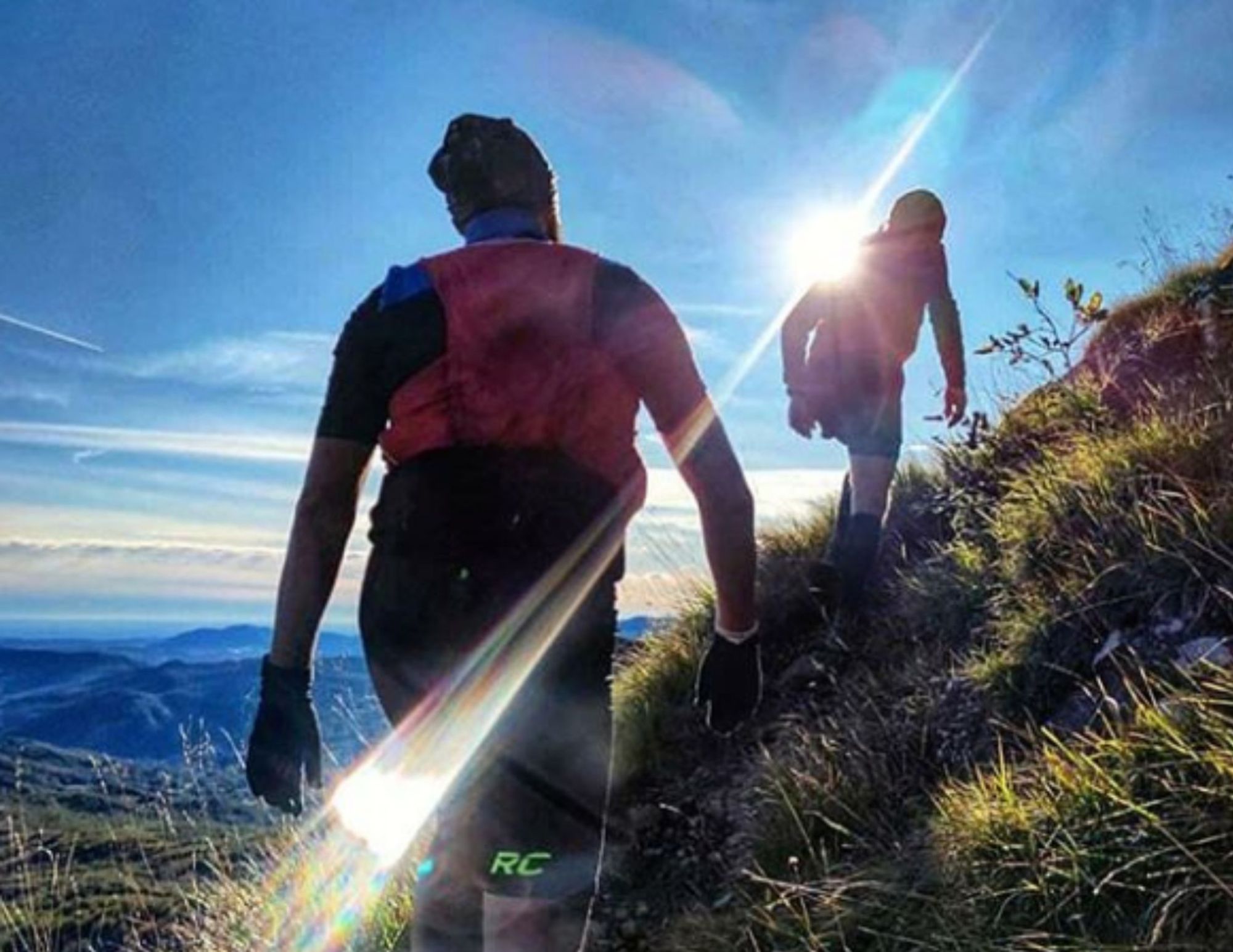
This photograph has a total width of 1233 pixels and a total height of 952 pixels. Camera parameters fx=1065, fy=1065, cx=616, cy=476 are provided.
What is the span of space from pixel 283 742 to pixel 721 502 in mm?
1085

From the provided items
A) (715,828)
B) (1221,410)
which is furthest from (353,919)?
(1221,410)

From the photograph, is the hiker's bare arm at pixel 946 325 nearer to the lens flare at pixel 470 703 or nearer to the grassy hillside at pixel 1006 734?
the grassy hillside at pixel 1006 734

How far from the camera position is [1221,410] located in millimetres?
4578

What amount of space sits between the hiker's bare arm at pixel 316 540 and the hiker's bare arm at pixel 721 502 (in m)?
0.72

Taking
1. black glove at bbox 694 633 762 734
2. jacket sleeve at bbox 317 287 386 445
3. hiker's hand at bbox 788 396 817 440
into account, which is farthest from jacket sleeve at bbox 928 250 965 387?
jacket sleeve at bbox 317 287 386 445

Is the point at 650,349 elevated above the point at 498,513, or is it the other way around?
the point at 650,349

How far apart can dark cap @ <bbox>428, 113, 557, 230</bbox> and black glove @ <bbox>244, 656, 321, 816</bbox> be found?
112 centimetres

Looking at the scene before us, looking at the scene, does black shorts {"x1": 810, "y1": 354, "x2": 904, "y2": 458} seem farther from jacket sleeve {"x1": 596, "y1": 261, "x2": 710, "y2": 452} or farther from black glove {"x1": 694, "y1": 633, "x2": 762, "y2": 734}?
jacket sleeve {"x1": 596, "y1": 261, "x2": 710, "y2": 452}

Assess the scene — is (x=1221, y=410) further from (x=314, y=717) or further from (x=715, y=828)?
(x=314, y=717)

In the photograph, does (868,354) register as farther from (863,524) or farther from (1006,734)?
(1006,734)

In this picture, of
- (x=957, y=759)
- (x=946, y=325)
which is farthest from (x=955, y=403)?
(x=957, y=759)

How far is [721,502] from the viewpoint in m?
2.38

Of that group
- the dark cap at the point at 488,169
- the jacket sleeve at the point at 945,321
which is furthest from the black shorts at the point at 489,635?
the jacket sleeve at the point at 945,321

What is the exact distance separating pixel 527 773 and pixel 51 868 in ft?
15.2
